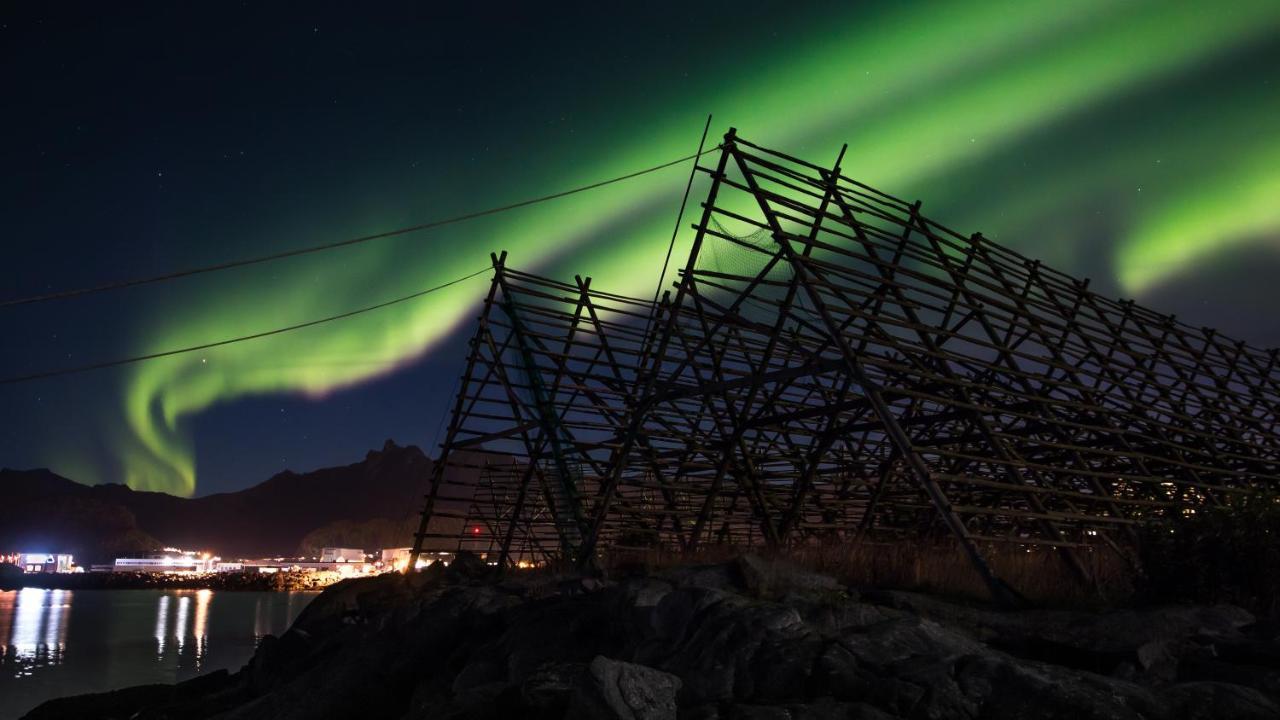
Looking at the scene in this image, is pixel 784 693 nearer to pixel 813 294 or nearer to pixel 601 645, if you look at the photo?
pixel 601 645

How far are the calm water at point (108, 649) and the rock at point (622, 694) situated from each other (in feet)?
129


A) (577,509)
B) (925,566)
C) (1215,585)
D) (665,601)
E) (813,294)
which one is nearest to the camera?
(1215,585)

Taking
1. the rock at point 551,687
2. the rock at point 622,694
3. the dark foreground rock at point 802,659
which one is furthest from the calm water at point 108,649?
the rock at point 622,694

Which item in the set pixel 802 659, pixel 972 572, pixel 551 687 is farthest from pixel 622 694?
pixel 972 572

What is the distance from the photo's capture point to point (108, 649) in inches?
2694

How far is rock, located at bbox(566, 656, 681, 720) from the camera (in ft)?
28.2

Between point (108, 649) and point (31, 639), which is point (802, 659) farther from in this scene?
point (31, 639)

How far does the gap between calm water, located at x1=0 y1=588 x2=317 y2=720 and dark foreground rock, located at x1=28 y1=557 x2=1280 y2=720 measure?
35037mm

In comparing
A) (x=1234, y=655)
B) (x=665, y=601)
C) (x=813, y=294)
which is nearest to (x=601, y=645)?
(x=665, y=601)

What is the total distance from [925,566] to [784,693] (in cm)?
512

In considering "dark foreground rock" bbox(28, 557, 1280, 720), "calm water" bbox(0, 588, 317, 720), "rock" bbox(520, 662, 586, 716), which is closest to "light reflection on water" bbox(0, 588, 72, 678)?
"calm water" bbox(0, 588, 317, 720)

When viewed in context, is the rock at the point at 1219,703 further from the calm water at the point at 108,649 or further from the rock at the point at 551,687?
the calm water at the point at 108,649

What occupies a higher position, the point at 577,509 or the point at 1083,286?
the point at 1083,286

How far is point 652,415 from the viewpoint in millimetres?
21812
